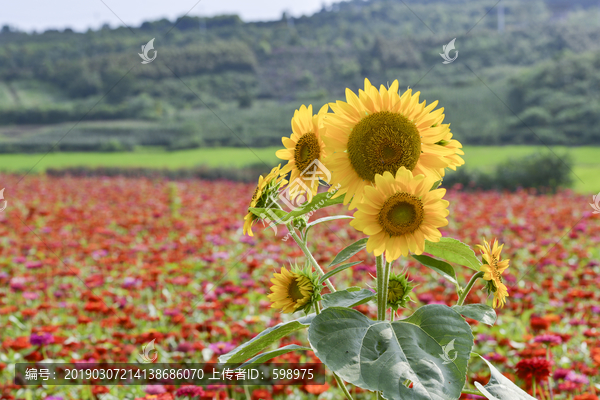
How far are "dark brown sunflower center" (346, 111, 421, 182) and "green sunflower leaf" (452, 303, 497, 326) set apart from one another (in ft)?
0.81

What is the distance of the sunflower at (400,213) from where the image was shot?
1.93ft

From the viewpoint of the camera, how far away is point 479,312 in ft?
2.26

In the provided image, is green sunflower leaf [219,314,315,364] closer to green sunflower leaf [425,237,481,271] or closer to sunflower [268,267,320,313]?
sunflower [268,267,320,313]

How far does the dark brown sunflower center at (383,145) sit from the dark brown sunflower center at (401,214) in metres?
0.06

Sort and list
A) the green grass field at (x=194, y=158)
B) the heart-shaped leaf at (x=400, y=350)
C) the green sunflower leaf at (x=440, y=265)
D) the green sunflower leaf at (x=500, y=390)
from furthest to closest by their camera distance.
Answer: the green grass field at (x=194, y=158), the green sunflower leaf at (x=440, y=265), the green sunflower leaf at (x=500, y=390), the heart-shaped leaf at (x=400, y=350)

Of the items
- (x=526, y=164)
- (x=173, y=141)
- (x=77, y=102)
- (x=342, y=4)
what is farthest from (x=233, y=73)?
(x=526, y=164)

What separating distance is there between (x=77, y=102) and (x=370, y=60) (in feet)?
33.8

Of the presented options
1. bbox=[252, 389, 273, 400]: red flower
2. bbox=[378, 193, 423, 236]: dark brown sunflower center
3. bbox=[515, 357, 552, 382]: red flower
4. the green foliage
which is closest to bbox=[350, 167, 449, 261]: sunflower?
bbox=[378, 193, 423, 236]: dark brown sunflower center

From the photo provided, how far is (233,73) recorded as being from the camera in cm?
1563

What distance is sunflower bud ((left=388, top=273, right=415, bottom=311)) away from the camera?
75 cm

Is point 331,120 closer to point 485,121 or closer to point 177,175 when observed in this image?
point 177,175

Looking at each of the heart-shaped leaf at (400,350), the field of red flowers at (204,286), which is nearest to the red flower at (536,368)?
the field of red flowers at (204,286)

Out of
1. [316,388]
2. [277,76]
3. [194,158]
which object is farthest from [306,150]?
[277,76]

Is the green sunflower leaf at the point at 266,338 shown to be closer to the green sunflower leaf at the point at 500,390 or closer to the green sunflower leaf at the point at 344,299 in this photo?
the green sunflower leaf at the point at 344,299
